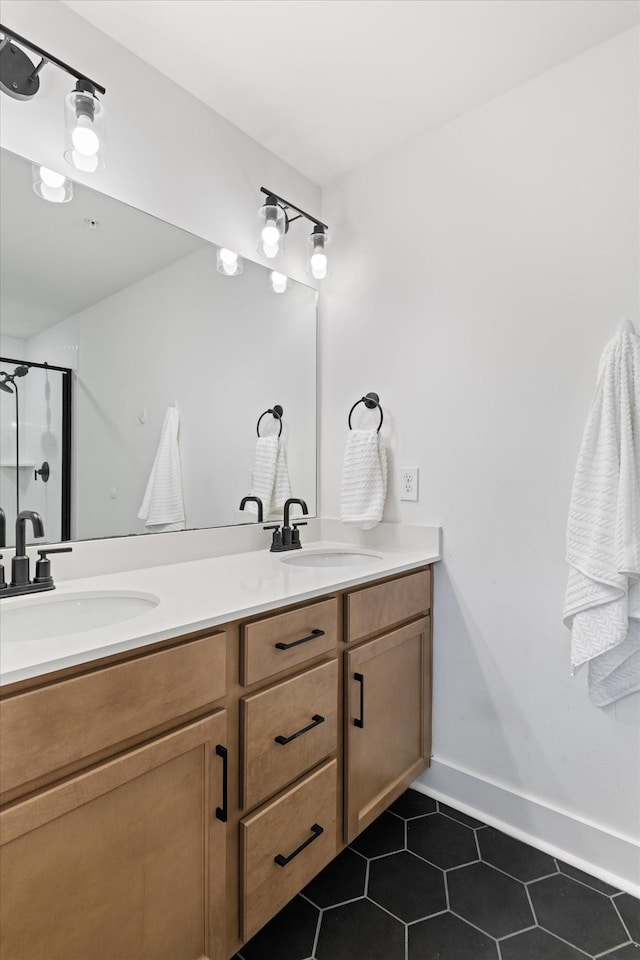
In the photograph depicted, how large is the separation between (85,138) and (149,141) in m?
0.32

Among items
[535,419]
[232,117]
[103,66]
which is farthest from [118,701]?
[232,117]

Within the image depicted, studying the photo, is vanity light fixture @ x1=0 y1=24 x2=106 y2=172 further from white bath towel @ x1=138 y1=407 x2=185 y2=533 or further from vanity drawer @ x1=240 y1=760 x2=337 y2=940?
vanity drawer @ x1=240 y1=760 x2=337 y2=940

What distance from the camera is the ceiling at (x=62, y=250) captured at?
51.0 inches

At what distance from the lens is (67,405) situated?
1389 millimetres

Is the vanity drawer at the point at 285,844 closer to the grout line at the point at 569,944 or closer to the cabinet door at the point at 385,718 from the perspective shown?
the cabinet door at the point at 385,718

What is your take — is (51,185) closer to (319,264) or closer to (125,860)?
(319,264)

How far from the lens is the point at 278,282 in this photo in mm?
2033

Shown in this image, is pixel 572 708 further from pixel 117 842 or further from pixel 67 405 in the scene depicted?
pixel 67 405

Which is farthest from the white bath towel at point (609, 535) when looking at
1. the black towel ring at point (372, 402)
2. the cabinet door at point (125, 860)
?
the cabinet door at point (125, 860)

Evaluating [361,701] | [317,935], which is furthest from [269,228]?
[317,935]

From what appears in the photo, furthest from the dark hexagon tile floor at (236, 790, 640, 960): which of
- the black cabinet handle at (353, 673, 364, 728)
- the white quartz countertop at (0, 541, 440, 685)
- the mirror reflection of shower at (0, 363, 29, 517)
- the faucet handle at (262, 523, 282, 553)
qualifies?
the mirror reflection of shower at (0, 363, 29, 517)

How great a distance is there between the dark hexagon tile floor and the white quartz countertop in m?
0.81

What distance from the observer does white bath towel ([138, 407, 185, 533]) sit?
158 cm

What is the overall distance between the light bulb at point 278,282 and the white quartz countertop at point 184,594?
1025 millimetres
